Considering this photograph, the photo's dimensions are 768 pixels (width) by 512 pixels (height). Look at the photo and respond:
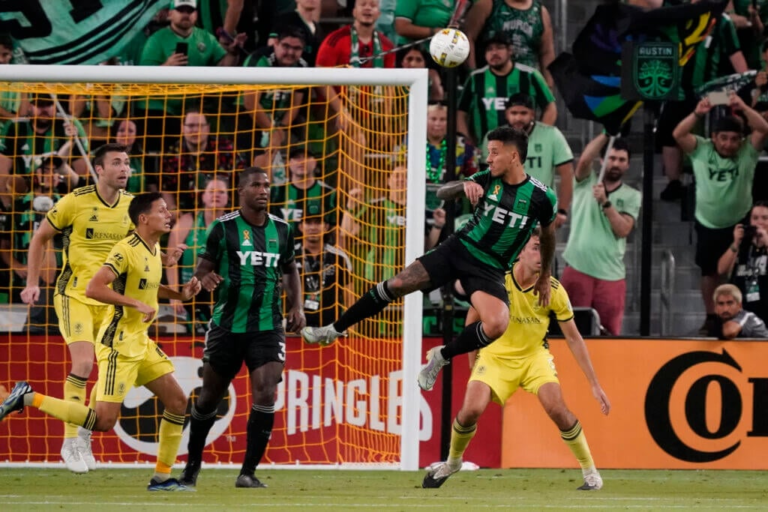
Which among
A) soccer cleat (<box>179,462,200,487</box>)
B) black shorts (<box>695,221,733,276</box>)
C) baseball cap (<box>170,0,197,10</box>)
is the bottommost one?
soccer cleat (<box>179,462,200,487</box>)

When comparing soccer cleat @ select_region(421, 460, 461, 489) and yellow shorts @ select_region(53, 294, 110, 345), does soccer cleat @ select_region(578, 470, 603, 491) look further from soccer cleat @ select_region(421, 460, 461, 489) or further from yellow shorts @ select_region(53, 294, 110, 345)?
yellow shorts @ select_region(53, 294, 110, 345)

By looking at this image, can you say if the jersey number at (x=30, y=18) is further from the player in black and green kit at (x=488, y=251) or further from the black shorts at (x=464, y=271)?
the black shorts at (x=464, y=271)

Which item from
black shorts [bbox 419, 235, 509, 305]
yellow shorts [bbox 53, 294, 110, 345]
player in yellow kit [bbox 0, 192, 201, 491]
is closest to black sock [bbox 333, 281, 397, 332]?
black shorts [bbox 419, 235, 509, 305]

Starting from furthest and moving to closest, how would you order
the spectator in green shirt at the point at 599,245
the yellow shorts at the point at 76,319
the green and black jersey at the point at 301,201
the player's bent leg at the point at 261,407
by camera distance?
1. the spectator in green shirt at the point at 599,245
2. the green and black jersey at the point at 301,201
3. the yellow shorts at the point at 76,319
4. the player's bent leg at the point at 261,407

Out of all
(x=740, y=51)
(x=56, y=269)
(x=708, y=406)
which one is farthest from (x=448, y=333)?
(x=740, y=51)

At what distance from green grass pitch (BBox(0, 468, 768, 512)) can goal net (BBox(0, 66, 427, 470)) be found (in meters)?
0.64

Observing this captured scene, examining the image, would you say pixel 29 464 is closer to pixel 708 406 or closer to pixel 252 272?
pixel 252 272

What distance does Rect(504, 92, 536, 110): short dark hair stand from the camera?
11328mm

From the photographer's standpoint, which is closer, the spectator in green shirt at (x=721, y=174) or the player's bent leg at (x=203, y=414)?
the player's bent leg at (x=203, y=414)

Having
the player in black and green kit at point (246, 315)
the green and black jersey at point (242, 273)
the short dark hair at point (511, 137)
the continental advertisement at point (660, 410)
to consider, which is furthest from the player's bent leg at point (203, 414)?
the continental advertisement at point (660, 410)

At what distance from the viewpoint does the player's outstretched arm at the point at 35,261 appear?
908cm

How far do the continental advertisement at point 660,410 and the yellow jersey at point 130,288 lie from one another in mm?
3894

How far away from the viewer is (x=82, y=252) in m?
9.38

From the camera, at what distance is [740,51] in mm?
12602
